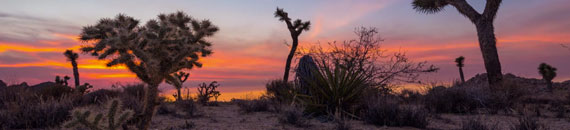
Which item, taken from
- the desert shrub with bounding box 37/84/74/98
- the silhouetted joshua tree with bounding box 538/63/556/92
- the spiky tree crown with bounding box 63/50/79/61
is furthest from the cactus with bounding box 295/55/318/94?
the spiky tree crown with bounding box 63/50/79/61

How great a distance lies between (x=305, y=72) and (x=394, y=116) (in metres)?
2.10

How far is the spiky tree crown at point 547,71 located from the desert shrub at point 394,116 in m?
29.0

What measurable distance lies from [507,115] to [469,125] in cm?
456

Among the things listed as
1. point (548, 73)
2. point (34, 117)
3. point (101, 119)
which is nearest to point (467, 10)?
point (34, 117)

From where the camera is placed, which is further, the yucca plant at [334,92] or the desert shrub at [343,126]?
the yucca plant at [334,92]

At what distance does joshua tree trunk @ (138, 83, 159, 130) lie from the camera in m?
3.31

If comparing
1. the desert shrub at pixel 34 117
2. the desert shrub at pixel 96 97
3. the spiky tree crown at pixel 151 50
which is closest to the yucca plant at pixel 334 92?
the spiky tree crown at pixel 151 50

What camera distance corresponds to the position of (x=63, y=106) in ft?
23.2

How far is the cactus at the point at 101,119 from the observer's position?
2853 millimetres

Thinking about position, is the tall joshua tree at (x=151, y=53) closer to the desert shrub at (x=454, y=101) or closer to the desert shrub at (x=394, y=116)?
the desert shrub at (x=394, y=116)

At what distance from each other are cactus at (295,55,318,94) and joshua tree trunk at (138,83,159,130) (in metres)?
4.66

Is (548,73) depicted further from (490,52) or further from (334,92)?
(334,92)

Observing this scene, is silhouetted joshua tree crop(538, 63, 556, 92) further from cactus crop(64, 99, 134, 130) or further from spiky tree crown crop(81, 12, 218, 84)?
cactus crop(64, 99, 134, 130)

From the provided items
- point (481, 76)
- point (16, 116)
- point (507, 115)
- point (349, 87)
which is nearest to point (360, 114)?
point (349, 87)
